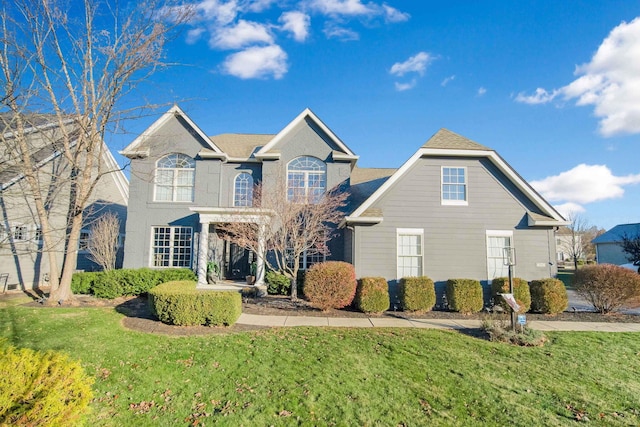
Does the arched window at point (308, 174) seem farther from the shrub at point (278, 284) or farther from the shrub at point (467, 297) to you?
the shrub at point (467, 297)

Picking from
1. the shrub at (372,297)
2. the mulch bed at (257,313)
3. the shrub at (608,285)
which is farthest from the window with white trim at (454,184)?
the shrub at (608,285)

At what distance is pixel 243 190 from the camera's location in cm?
1695

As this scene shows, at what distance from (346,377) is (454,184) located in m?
9.65

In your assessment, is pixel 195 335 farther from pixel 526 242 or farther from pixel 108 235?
pixel 526 242

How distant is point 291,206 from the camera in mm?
12531

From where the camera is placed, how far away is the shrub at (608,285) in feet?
34.6

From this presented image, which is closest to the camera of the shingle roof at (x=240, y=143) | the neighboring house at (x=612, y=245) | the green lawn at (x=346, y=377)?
the green lawn at (x=346, y=377)

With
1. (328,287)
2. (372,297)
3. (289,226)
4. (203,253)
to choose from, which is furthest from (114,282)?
(372,297)

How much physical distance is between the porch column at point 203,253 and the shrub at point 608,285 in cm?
1508

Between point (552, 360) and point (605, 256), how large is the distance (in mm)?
40811

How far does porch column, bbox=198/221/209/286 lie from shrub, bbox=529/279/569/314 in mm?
13411

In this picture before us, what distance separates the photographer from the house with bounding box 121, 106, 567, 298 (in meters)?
12.2

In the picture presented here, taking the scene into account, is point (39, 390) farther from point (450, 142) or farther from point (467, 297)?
point (450, 142)

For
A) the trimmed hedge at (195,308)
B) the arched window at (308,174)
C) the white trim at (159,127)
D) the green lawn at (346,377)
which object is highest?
the white trim at (159,127)
